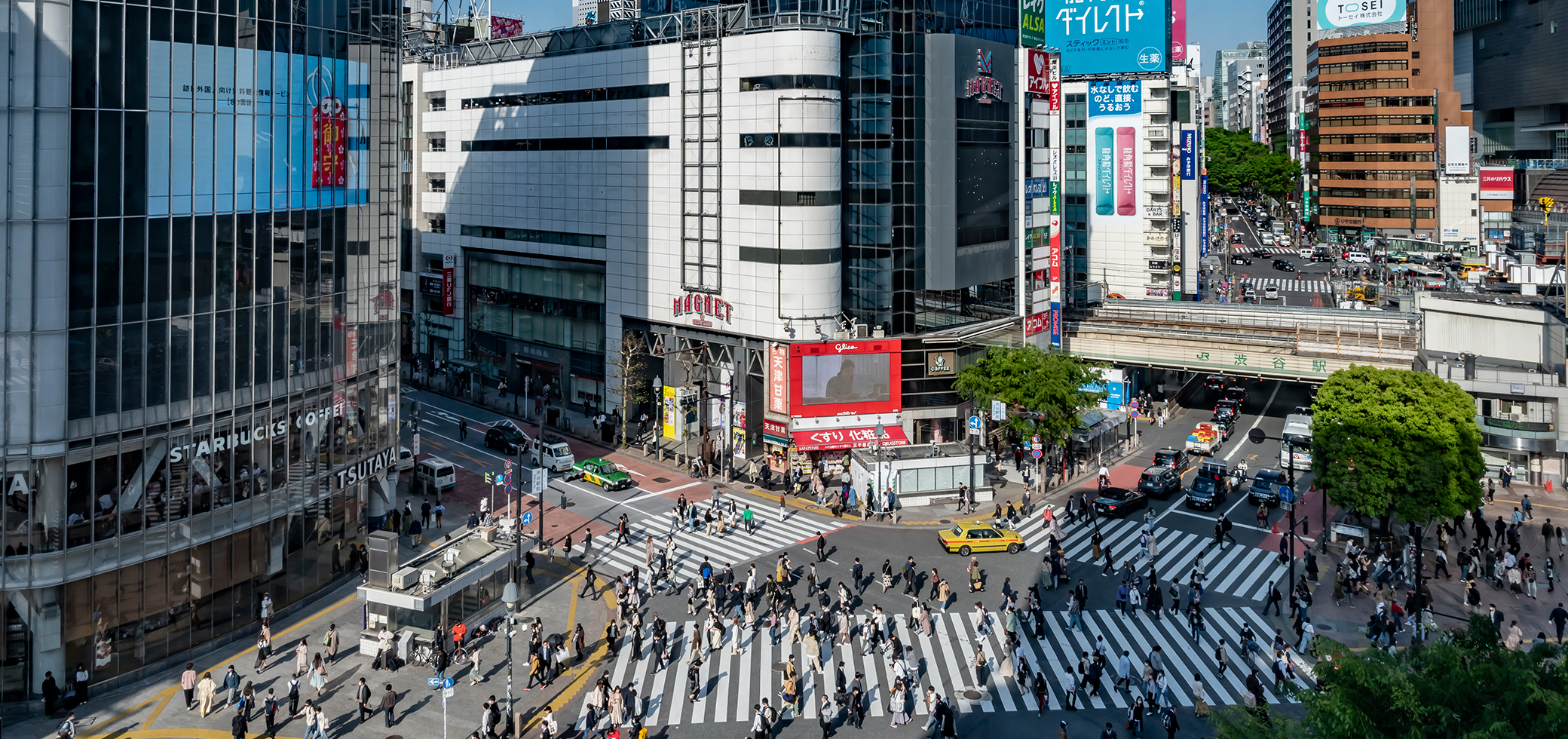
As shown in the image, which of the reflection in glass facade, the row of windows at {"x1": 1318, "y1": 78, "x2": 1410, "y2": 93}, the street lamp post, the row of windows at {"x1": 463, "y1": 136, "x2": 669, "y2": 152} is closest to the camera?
the street lamp post

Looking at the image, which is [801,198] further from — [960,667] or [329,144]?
[960,667]

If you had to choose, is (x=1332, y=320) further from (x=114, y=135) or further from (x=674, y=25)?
(x=114, y=135)

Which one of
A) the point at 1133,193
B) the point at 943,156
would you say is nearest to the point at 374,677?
the point at 943,156

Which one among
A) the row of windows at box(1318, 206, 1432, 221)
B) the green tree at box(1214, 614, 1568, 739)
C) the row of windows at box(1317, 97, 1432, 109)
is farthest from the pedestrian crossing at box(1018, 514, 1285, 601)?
the row of windows at box(1317, 97, 1432, 109)

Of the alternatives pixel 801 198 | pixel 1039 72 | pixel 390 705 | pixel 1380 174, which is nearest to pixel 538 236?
pixel 801 198

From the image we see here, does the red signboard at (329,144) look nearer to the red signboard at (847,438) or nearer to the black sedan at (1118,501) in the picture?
the red signboard at (847,438)

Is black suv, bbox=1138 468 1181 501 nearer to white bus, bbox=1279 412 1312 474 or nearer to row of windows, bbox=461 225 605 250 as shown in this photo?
white bus, bbox=1279 412 1312 474
